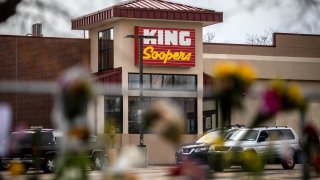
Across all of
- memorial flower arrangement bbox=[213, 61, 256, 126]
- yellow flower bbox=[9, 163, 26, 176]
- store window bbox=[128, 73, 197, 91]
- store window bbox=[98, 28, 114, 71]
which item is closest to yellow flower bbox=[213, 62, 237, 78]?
memorial flower arrangement bbox=[213, 61, 256, 126]

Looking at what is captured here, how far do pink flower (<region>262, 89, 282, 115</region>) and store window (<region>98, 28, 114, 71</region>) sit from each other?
37.8 meters

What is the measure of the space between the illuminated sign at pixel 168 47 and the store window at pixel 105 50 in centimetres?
184

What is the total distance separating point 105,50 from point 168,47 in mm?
3093

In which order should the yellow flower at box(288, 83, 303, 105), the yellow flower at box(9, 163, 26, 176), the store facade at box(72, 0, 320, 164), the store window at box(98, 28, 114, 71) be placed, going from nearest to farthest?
the yellow flower at box(288, 83, 303, 105)
the yellow flower at box(9, 163, 26, 176)
the store facade at box(72, 0, 320, 164)
the store window at box(98, 28, 114, 71)

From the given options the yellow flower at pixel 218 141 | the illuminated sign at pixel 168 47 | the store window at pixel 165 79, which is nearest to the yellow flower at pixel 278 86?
the yellow flower at pixel 218 141

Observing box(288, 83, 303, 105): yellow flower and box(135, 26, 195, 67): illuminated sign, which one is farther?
box(135, 26, 195, 67): illuminated sign

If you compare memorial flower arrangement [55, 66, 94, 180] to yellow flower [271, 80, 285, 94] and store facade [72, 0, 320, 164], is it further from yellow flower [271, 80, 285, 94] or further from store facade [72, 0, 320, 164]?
store facade [72, 0, 320, 164]

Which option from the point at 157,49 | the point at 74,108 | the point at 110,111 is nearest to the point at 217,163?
the point at 74,108

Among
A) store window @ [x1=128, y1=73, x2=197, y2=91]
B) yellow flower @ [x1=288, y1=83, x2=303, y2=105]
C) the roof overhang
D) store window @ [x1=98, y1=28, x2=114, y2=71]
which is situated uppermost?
the roof overhang

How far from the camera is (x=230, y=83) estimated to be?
4.62 ft

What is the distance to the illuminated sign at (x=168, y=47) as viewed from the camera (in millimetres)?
38094

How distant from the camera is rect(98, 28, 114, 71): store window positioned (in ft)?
129

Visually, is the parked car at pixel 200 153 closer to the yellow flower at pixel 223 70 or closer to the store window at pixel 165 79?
the yellow flower at pixel 223 70

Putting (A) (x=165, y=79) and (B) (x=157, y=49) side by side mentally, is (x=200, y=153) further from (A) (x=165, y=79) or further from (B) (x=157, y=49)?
(A) (x=165, y=79)
